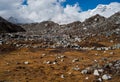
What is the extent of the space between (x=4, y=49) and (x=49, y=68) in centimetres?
2258

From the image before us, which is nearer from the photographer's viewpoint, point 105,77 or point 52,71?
point 105,77

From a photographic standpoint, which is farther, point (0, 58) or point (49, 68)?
point (0, 58)

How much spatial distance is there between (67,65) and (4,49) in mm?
22306

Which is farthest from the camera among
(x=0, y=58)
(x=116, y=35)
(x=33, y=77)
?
(x=116, y=35)

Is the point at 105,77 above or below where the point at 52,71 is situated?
below

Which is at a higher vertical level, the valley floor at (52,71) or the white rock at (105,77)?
the valley floor at (52,71)

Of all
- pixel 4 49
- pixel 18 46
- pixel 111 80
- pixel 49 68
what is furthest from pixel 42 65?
pixel 18 46

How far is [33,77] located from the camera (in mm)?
35188

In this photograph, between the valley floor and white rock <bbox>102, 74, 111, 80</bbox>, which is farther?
the valley floor

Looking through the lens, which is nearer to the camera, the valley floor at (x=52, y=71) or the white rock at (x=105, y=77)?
the white rock at (x=105, y=77)

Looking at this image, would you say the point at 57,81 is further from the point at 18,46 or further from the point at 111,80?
the point at 18,46

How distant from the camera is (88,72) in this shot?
35844 mm

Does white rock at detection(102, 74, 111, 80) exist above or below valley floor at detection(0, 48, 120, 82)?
below

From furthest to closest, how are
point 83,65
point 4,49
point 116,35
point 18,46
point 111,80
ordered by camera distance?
1. point 116,35
2. point 18,46
3. point 4,49
4. point 83,65
5. point 111,80
